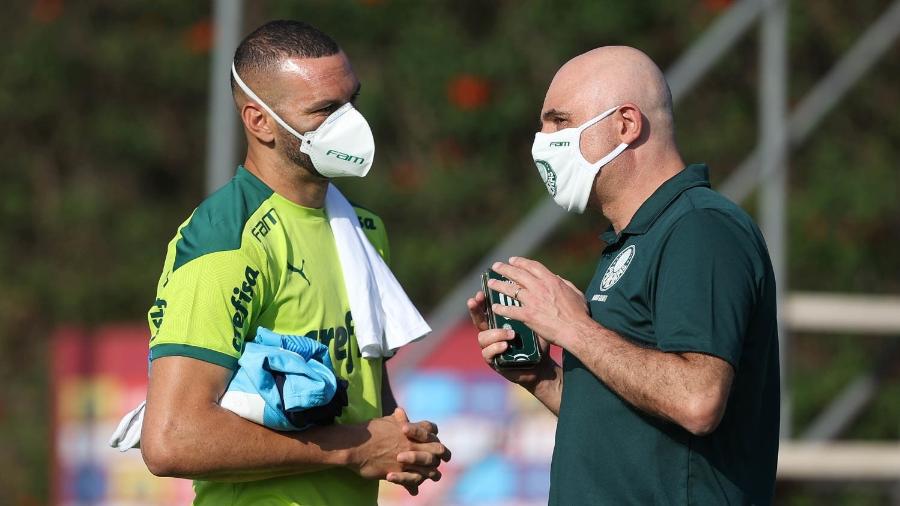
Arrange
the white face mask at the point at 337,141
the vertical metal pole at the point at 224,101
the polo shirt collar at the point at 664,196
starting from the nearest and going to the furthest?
the polo shirt collar at the point at 664,196
the white face mask at the point at 337,141
the vertical metal pole at the point at 224,101

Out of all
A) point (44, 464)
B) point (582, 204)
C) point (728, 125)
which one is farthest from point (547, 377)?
point (44, 464)

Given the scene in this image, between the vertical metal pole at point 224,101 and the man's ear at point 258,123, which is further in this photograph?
the vertical metal pole at point 224,101

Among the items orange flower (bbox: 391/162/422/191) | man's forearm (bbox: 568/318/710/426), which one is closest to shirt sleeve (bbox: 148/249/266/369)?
man's forearm (bbox: 568/318/710/426)

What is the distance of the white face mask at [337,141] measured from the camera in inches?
152

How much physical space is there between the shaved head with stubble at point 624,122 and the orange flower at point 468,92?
7972 millimetres

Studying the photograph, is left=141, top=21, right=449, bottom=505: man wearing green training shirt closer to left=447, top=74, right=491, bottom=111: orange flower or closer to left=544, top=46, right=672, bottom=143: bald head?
left=544, top=46, right=672, bottom=143: bald head

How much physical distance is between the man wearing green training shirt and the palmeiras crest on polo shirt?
0.67m

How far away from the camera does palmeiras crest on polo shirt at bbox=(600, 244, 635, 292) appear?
3615 mm

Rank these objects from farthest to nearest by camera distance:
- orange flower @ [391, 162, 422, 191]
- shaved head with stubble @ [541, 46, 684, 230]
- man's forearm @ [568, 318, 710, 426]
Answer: orange flower @ [391, 162, 422, 191], shaved head with stubble @ [541, 46, 684, 230], man's forearm @ [568, 318, 710, 426]

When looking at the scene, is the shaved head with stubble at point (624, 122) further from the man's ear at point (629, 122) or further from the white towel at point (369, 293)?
the white towel at point (369, 293)

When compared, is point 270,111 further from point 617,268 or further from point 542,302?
point 617,268

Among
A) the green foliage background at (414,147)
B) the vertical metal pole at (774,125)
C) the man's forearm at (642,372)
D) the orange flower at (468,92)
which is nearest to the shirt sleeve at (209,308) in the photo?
the man's forearm at (642,372)

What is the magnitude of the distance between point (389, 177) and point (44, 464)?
12.6 feet

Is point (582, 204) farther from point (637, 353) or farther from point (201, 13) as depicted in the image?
point (201, 13)
